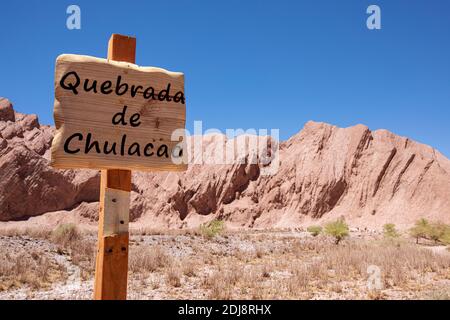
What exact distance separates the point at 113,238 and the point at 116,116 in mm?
1116

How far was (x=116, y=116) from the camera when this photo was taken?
3.55 meters

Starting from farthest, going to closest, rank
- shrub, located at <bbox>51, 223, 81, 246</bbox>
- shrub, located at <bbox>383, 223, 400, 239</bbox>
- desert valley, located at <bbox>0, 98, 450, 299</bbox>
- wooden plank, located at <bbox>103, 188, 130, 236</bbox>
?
desert valley, located at <bbox>0, 98, 450, 299</bbox>, shrub, located at <bbox>383, 223, 400, 239</bbox>, shrub, located at <bbox>51, 223, 81, 246</bbox>, wooden plank, located at <bbox>103, 188, 130, 236</bbox>

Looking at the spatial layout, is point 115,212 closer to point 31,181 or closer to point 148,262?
point 148,262

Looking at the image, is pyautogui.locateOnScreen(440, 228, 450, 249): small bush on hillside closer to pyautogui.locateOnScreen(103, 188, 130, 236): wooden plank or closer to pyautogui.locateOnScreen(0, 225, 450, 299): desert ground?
pyautogui.locateOnScreen(0, 225, 450, 299): desert ground

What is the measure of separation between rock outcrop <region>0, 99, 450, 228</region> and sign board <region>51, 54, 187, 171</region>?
115 ft

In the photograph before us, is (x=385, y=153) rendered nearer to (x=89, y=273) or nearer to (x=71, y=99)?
(x=89, y=273)

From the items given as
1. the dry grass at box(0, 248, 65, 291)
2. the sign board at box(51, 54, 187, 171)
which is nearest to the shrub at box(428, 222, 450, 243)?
the dry grass at box(0, 248, 65, 291)

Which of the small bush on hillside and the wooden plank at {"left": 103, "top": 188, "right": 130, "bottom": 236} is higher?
the wooden plank at {"left": 103, "top": 188, "right": 130, "bottom": 236}

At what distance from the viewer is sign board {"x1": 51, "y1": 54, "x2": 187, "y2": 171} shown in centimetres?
338

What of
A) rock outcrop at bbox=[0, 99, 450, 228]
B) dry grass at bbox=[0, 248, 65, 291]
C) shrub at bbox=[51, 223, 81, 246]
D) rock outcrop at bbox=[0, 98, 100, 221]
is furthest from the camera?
rock outcrop at bbox=[0, 98, 100, 221]

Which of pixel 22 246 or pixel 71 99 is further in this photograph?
pixel 22 246
